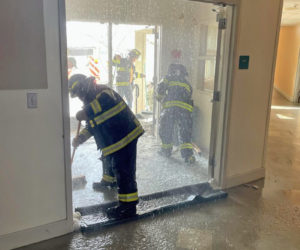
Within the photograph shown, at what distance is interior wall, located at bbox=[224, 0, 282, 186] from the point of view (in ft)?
9.20

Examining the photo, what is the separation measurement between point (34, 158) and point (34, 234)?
1.79 ft

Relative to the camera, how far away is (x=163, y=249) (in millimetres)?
2096

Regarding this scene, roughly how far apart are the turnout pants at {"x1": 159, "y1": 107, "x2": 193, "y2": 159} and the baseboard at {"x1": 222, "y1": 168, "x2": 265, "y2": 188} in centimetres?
65

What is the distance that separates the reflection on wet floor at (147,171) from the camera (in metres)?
2.85

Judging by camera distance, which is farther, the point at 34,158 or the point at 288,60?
the point at 288,60

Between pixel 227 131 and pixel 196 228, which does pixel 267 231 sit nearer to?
pixel 196 228

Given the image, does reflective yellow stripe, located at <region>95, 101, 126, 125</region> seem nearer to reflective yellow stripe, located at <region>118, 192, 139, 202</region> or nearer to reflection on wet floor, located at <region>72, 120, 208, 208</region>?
reflective yellow stripe, located at <region>118, 192, 139, 202</region>

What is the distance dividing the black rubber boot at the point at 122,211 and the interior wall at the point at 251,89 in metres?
1.08

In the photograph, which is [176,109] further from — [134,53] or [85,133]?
[85,133]

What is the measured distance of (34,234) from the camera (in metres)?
2.11

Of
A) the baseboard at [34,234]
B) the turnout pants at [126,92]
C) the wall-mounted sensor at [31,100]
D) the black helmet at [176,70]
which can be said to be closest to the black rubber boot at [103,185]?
the baseboard at [34,234]

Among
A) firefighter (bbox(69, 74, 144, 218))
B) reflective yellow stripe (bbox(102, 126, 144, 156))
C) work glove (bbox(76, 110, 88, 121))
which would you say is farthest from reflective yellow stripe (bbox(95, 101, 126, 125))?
reflective yellow stripe (bbox(102, 126, 144, 156))

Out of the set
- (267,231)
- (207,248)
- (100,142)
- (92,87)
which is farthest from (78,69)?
(267,231)

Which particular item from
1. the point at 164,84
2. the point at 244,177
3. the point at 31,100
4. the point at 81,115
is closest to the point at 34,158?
the point at 31,100
